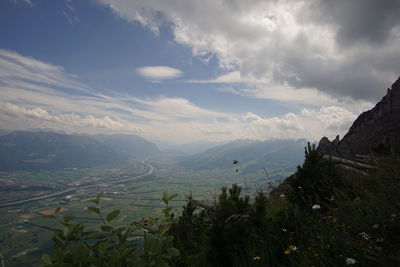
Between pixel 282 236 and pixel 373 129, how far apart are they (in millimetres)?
25644

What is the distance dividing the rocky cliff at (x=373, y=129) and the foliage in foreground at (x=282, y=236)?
17184 mm

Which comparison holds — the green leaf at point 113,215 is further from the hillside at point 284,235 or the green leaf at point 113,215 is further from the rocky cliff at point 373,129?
the rocky cliff at point 373,129

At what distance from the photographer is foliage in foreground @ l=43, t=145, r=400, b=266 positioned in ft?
7.54

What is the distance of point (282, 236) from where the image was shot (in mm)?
4797

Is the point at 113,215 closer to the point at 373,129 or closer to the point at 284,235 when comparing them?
the point at 284,235

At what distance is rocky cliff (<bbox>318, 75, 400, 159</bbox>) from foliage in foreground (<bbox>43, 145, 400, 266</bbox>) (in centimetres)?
1718

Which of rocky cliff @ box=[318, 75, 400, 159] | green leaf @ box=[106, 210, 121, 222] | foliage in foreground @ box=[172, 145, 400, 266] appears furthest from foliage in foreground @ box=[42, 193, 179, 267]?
rocky cliff @ box=[318, 75, 400, 159]

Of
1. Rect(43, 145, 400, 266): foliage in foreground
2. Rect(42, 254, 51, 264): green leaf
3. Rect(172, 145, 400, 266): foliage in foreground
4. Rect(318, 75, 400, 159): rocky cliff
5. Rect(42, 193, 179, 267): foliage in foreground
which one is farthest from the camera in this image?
Rect(318, 75, 400, 159): rocky cliff

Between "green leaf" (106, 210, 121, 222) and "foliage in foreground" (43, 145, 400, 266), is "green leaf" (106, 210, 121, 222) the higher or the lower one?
the higher one

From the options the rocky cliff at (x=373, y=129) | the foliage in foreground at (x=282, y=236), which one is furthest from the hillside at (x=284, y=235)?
the rocky cliff at (x=373, y=129)

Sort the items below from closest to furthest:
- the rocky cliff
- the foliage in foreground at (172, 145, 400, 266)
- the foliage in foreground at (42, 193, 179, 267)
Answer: the foliage in foreground at (42, 193, 179, 267) < the foliage in foreground at (172, 145, 400, 266) < the rocky cliff

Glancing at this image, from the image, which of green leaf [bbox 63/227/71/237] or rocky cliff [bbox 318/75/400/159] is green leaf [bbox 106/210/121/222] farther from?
rocky cliff [bbox 318/75/400/159]

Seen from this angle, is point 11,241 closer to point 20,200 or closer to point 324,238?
point 20,200

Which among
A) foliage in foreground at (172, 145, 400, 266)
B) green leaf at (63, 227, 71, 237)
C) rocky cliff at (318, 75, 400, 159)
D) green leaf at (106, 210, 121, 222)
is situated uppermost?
rocky cliff at (318, 75, 400, 159)
